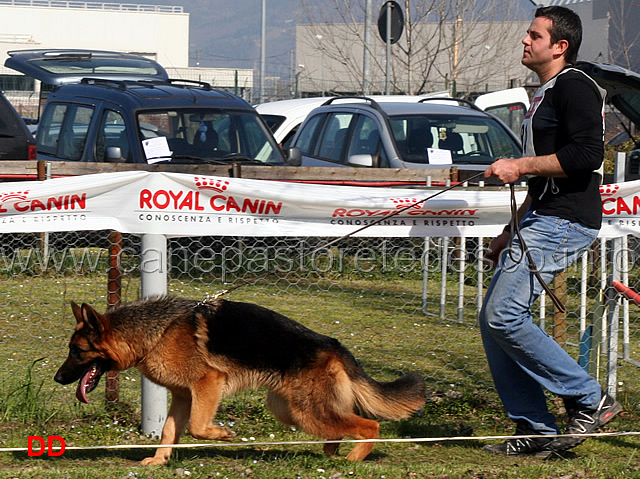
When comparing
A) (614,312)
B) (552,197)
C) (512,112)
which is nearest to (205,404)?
(552,197)

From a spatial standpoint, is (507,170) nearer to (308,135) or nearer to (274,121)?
(308,135)

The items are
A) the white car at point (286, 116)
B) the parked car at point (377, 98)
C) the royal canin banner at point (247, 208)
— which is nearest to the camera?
the royal canin banner at point (247, 208)

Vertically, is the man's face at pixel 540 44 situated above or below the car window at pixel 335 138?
above

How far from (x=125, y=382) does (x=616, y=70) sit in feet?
15.5

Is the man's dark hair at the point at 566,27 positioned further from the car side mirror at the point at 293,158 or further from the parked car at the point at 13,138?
the parked car at the point at 13,138

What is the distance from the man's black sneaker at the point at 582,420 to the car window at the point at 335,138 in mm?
6885

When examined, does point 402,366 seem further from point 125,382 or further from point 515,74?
point 515,74

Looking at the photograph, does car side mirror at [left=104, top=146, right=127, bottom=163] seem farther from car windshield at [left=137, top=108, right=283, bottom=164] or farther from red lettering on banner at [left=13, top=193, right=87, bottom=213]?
red lettering on banner at [left=13, top=193, right=87, bottom=213]

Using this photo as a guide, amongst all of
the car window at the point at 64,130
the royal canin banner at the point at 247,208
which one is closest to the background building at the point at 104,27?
the car window at the point at 64,130

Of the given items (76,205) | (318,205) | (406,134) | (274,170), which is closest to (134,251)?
(76,205)

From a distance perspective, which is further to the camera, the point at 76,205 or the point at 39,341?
the point at 39,341

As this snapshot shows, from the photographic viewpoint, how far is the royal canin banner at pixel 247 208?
4691 millimetres

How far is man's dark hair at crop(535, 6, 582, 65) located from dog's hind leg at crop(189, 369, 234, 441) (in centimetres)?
233

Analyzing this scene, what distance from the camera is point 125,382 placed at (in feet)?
19.6
